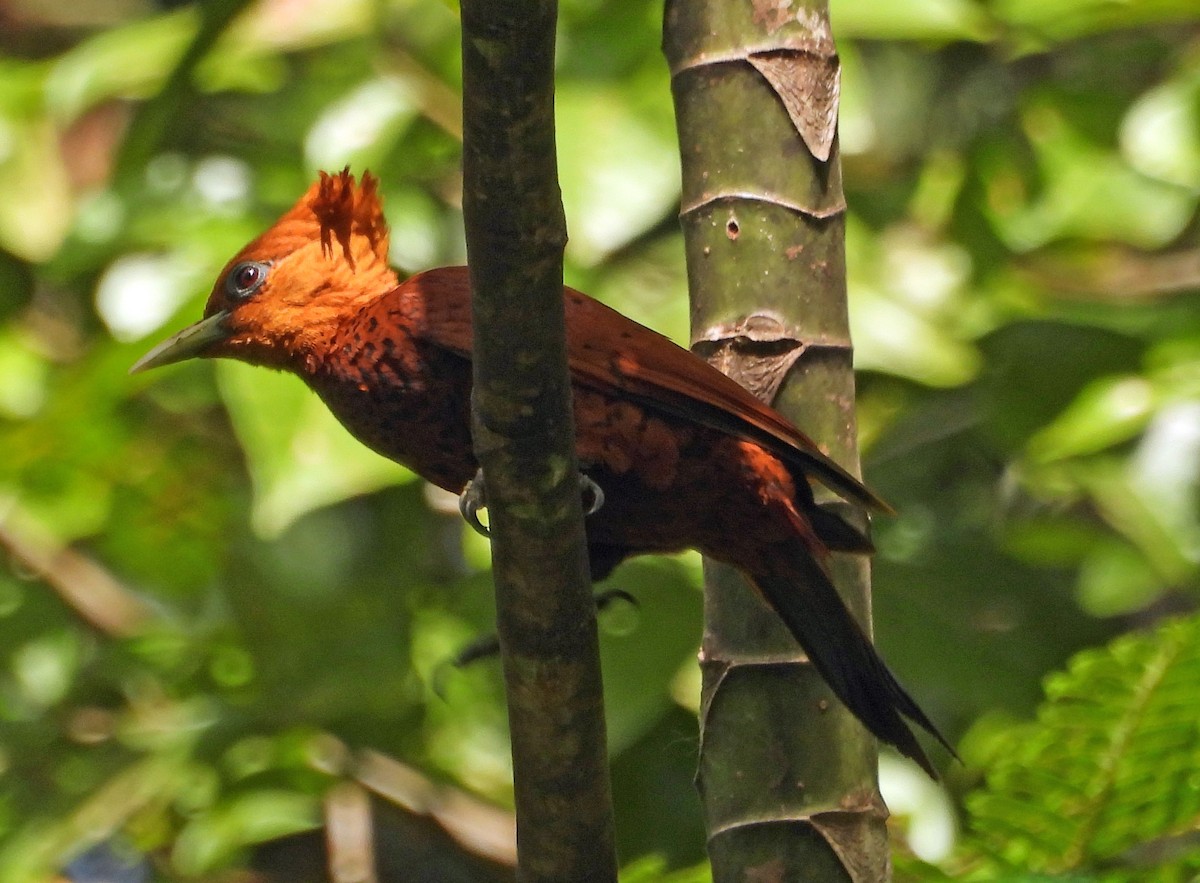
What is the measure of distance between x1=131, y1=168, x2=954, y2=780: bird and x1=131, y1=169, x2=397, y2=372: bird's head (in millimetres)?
104

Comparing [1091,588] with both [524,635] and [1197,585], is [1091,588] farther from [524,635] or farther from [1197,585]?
[524,635]

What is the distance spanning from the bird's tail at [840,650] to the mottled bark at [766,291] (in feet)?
0.08

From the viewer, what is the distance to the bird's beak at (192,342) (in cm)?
279

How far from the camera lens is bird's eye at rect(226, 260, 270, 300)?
9.12ft

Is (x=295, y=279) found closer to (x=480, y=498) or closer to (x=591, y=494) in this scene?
(x=591, y=494)

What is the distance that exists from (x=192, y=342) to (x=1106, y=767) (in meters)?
1.67

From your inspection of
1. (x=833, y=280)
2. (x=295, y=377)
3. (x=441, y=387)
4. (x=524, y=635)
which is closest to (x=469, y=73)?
(x=524, y=635)

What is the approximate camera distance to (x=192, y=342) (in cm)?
278

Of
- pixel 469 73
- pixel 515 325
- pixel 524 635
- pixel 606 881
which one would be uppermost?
pixel 469 73

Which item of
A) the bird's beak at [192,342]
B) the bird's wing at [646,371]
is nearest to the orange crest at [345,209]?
the bird's beak at [192,342]

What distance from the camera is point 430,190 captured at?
3557 millimetres

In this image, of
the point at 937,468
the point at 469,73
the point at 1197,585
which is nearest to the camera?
the point at 469,73

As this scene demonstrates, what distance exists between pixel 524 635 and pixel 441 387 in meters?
0.69

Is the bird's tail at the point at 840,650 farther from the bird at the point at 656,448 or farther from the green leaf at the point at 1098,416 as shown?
the green leaf at the point at 1098,416
